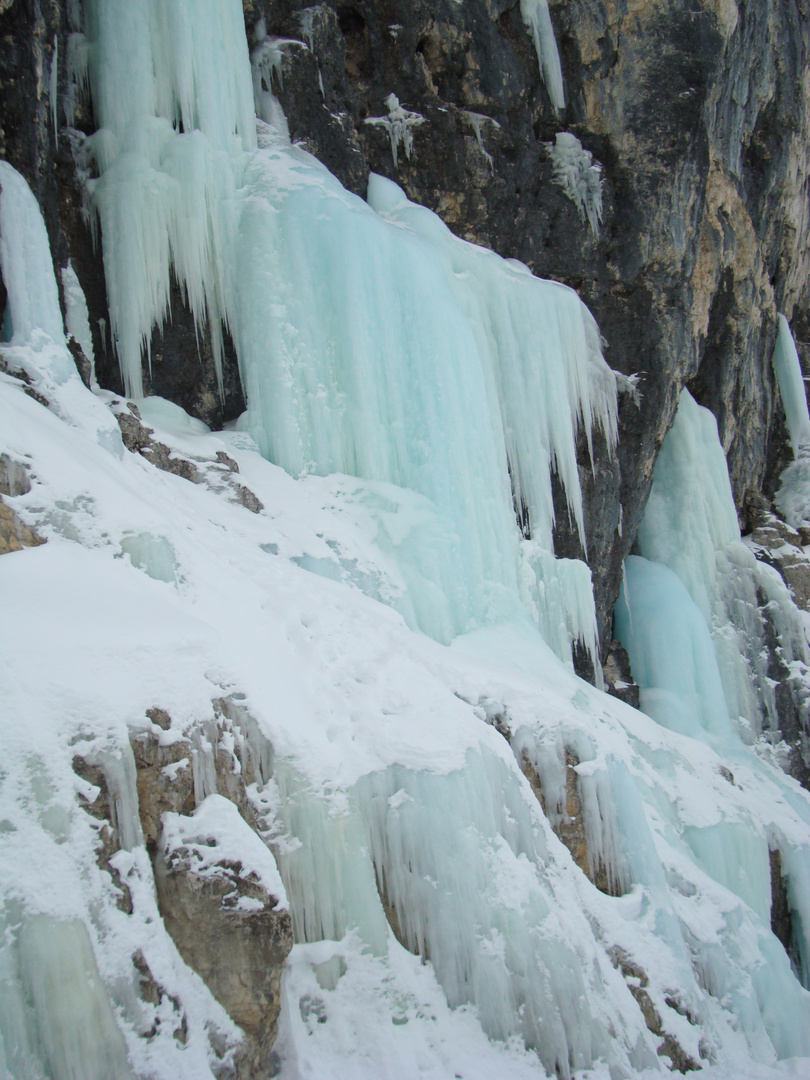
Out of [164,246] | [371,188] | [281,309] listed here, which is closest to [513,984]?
[281,309]

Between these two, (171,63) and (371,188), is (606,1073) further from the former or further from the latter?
(371,188)

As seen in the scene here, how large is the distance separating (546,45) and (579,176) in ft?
5.96

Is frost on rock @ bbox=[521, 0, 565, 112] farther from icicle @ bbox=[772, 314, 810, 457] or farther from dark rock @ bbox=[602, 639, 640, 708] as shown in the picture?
dark rock @ bbox=[602, 639, 640, 708]

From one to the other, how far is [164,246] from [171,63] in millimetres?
1887

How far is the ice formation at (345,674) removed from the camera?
3.38 meters

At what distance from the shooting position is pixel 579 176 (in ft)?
39.6

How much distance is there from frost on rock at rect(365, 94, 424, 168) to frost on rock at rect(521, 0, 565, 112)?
6.67 ft

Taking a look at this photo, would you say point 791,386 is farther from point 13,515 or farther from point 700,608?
point 13,515

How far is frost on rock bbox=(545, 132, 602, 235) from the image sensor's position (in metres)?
12.0

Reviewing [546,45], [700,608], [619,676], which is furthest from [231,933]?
[546,45]

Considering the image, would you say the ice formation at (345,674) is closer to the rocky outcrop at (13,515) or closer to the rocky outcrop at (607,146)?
the rocky outcrop at (13,515)

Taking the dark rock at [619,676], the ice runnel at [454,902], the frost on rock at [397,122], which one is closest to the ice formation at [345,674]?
the ice runnel at [454,902]

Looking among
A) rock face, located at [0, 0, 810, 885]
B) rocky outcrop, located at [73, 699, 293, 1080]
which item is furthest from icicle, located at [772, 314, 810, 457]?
rocky outcrop, located at [73, 699, 293, 1080]

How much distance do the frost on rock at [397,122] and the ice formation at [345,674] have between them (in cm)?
126
